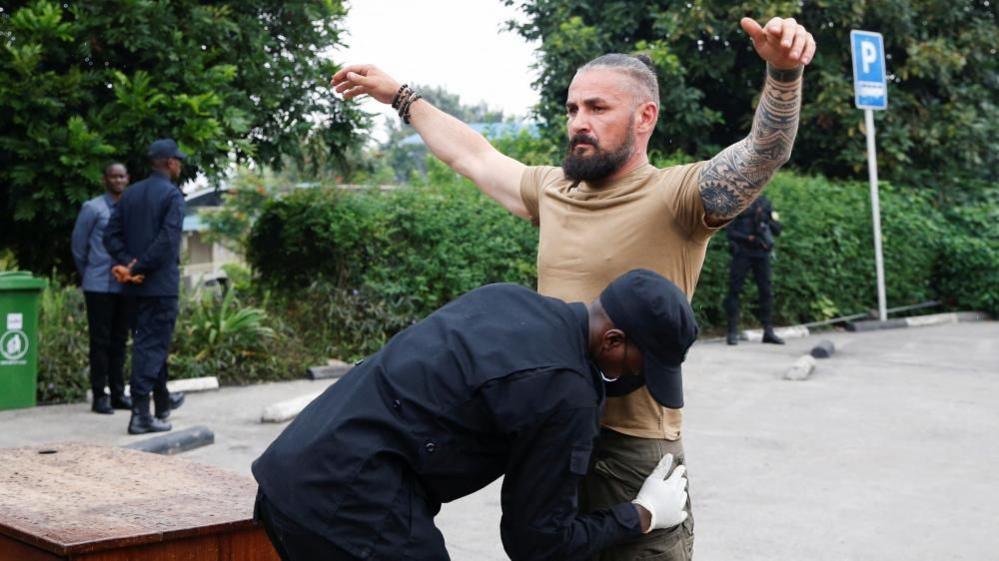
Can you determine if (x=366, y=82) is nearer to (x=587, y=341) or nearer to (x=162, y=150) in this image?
(x=587, y=341)

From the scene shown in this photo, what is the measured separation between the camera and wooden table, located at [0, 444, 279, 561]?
3162 mm

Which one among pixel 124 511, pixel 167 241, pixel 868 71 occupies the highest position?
pixel 868 71

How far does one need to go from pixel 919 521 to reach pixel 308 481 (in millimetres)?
4314

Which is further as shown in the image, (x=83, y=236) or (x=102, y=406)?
(x=83, y=236)

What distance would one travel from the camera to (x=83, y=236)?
8.97 meters

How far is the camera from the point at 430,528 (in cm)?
264

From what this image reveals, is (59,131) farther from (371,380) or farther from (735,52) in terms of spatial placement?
(735,52)

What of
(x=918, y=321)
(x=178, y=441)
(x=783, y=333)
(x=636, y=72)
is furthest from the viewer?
(x=918, y=321)

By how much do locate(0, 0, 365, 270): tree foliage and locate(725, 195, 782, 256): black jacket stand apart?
5.56 m

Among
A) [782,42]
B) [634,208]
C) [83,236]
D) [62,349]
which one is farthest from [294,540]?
[62,349]

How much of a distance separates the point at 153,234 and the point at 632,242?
5899 millimetres

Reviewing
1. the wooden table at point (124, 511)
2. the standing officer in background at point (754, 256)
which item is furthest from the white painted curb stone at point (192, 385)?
the standing officer in background at point (754, 256)

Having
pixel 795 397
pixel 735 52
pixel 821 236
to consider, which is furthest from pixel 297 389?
pixel 735 52

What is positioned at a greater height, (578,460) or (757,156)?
(757,156)
